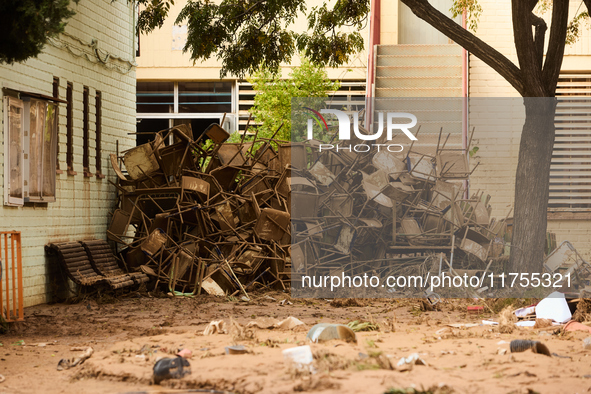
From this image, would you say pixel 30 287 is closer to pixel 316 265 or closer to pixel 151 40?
pixel 316 265

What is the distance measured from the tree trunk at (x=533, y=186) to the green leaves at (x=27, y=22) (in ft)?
20.8

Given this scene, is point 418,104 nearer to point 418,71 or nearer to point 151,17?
point 418,71

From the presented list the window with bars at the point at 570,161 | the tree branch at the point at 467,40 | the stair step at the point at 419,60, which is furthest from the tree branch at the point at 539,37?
the stair step at the point at 419,60

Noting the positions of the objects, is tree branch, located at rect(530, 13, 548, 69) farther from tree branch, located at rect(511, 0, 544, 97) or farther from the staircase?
the staircase

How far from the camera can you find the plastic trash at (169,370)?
18.1 feet

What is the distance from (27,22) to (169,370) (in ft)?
12.1

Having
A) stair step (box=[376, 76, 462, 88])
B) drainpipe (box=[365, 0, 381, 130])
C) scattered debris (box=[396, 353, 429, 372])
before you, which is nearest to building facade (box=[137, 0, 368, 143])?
drainpipe (box=[365, 0, 381, 130])

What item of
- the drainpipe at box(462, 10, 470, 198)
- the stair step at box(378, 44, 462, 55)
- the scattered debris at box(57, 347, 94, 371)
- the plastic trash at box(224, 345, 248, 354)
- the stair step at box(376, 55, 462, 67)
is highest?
the stair step at box(378, 44, 462, 55)

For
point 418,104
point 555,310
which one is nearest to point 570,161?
point 555,310

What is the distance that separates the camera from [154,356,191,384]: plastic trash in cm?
552

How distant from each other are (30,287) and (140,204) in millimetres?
2842

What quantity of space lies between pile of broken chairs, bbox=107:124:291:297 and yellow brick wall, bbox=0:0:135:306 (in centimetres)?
58

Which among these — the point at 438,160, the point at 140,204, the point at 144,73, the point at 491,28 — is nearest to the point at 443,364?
the point at 438,160

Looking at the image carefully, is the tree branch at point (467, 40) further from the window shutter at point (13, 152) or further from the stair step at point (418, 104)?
the window shutter at point (13, 152)
